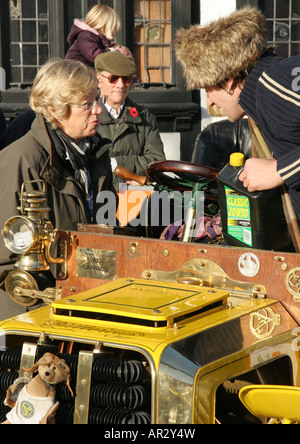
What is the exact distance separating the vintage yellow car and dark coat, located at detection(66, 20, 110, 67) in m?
3.45

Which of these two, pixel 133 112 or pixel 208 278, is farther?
pixel 133 112

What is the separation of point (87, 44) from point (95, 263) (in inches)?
144

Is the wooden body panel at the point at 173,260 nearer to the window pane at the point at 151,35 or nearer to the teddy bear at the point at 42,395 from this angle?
the teddy bear at the point at 42,395

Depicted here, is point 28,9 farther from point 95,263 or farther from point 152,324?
point 152,324

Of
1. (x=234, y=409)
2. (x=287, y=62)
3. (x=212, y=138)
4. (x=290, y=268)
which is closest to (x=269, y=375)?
(x=234, y=409)

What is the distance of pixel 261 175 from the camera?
2643 millimetres

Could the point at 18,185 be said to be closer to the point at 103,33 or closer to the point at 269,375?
the point at 269,375

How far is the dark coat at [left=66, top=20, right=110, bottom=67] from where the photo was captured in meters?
6.22

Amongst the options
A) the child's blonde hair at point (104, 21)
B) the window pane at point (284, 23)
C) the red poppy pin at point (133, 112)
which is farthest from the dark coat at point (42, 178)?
the window pane at point (284, 23)

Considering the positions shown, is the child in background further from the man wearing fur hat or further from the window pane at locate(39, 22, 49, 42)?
the man wearing fur hat

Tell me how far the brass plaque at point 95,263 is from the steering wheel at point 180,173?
1.38 ft

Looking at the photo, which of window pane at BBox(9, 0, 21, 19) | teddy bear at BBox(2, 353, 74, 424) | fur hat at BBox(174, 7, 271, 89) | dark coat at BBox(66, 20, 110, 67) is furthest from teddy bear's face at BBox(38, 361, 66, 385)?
window pane at BBox(9, 0, 21, 19)

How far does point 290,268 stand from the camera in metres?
2.54

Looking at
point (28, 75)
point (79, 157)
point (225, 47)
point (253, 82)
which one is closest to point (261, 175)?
point (253, 82)
